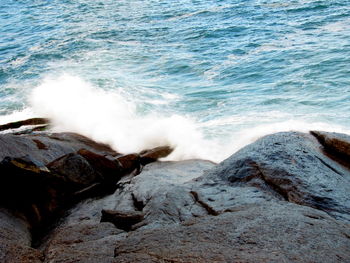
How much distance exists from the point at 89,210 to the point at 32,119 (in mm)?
5509

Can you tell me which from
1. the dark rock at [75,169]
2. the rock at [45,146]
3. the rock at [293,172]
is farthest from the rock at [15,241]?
the rock at [293,172]

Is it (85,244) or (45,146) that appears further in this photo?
(45,146)

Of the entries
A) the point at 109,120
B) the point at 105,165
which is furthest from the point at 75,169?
the point at 109,120

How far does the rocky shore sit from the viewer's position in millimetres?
3129

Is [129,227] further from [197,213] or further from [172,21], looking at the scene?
[172,21]

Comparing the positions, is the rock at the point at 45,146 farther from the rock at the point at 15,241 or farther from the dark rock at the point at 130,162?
the rock at the point at 15,241

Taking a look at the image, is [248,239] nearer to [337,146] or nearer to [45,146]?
[337,146]

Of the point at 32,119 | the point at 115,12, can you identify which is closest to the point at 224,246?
the point at 32,119

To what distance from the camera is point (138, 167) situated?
693 cm

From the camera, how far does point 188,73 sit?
13.9 metres

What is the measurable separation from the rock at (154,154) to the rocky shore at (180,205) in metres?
0.31

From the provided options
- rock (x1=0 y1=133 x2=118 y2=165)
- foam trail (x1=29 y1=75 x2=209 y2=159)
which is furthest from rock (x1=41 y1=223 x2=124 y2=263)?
foam trail (x1=29 y1=75 x2=209 y2=159)

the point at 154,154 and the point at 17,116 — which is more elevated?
the point at 17,116

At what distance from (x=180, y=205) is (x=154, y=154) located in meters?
3.19
